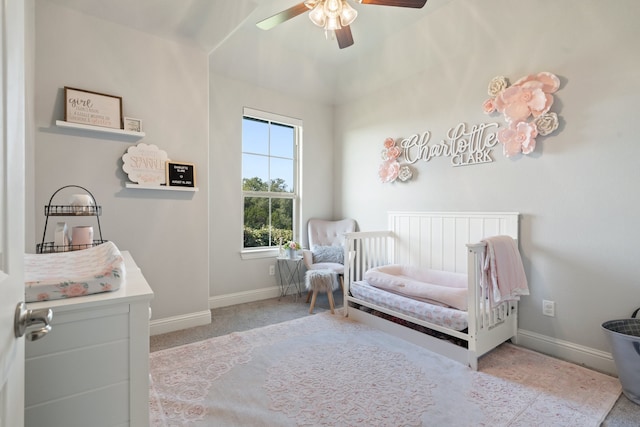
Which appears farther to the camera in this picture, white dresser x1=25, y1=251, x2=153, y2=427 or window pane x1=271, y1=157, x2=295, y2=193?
window pane x1=271, y1=157, x2=295, y2=193

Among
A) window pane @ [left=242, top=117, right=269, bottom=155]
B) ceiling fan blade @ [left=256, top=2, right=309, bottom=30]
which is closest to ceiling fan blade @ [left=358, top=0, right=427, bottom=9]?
ceiling fan blade @ [left=256, top=2, right=309, bottom=30]

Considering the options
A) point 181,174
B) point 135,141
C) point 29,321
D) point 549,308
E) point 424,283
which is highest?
point 135,141

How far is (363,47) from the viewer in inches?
132

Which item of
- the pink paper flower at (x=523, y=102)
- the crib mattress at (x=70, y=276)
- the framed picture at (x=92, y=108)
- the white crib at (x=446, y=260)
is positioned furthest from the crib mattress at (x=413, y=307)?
the framed picture at (x=92, y=108)

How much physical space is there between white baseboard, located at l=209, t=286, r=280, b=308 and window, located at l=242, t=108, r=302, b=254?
532mm

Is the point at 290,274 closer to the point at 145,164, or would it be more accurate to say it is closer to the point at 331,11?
the point at 145,164

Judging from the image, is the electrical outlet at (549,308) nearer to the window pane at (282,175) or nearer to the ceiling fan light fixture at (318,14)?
the ceiling fan light fixture at (318,14)

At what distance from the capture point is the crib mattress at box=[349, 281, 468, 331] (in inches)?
81.1

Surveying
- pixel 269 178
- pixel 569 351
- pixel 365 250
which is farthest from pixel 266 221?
pixel 569 351

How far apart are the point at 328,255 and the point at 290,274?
1.83ft

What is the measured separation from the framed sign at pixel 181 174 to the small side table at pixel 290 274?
1.45 meters

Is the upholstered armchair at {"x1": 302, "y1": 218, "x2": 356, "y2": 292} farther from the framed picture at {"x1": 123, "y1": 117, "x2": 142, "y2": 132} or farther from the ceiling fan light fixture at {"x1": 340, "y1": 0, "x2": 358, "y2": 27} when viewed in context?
the ceiling fan light fixture at {"x1": 340, "y1": 0, "x2": 358, "y2": 27}

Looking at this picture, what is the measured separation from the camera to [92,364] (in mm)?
905

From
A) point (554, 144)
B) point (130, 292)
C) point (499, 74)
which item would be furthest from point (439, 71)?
point (130, 292)
